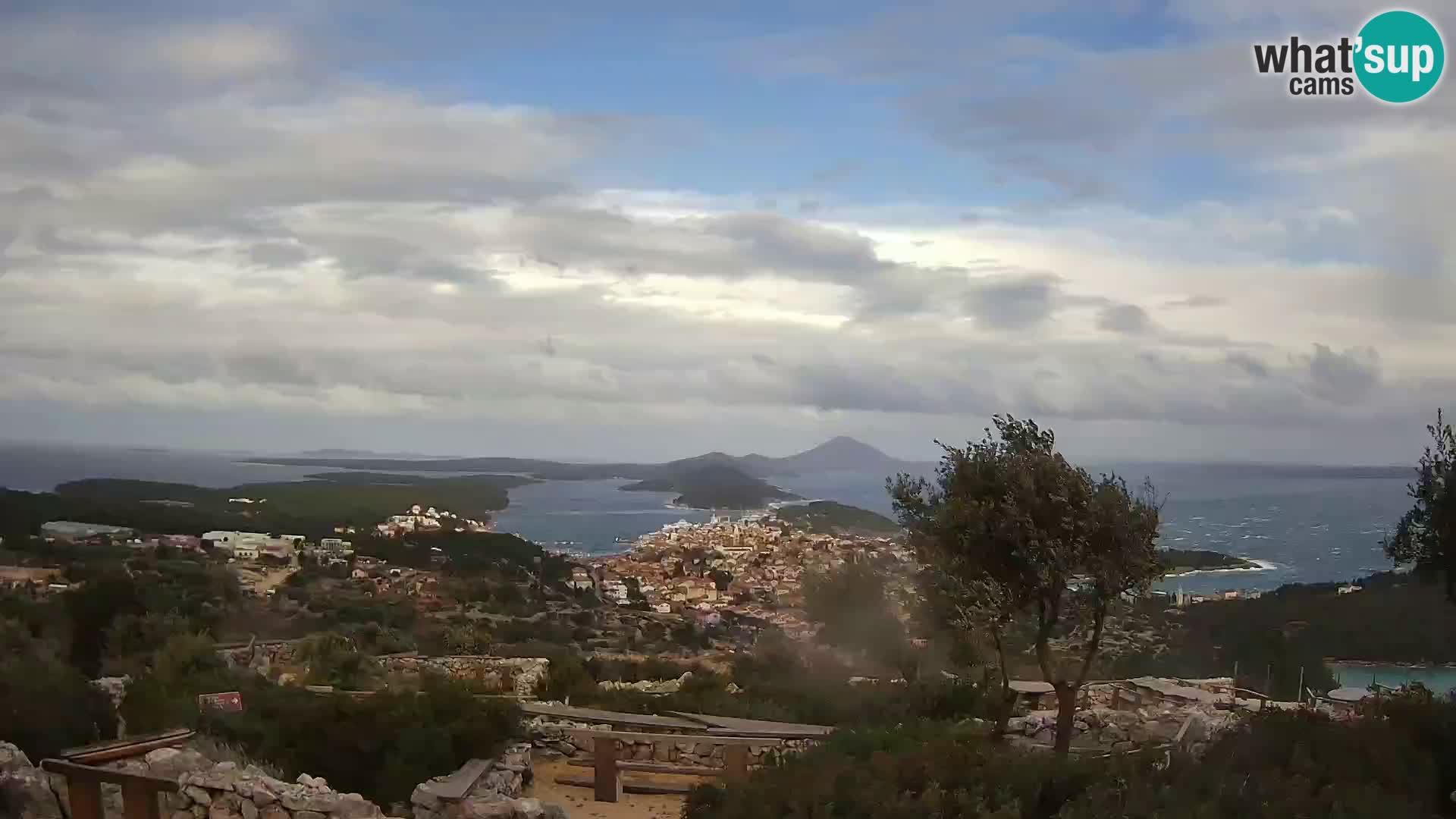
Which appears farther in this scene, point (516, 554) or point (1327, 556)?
point (516, 554)

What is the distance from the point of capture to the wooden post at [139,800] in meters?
7.39

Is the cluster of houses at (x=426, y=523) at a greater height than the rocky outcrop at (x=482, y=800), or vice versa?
the cluster of houses at (x=426, y=523)

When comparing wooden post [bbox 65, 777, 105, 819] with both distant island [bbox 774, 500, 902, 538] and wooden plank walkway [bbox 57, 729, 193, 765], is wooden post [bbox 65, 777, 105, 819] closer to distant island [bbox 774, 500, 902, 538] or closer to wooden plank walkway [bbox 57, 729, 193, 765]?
wooden plank walkway [bbox 57, 729, 193, 765]

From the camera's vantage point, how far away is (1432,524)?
955 cm

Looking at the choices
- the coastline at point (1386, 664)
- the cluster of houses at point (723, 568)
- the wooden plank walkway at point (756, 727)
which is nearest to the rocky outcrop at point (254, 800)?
the wooden plank walkway at point (756, 727)

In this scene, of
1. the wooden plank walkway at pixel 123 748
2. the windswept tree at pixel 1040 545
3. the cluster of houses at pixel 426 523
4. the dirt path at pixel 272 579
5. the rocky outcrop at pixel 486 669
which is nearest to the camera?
the wooden plank walkway at pixel 123 748

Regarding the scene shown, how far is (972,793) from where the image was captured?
259 inches

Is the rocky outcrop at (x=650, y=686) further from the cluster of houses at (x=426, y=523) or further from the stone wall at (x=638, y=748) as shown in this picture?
the cluster of houses at (x=426, y=523)

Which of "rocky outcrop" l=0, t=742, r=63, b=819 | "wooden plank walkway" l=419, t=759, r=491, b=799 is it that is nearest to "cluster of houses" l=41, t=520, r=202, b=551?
"rocky outcrop" l=0, t=742, r=63, b=819

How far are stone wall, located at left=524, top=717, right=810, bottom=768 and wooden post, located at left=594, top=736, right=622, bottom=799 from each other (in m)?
0.64

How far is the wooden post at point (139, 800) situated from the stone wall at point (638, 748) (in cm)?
388

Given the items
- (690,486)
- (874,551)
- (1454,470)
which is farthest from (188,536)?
(1454,470)

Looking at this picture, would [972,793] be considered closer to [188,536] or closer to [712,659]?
[712,659]

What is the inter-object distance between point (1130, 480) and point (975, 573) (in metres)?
1.82
